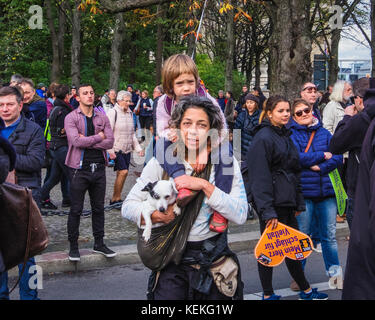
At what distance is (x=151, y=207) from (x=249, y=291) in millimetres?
3169

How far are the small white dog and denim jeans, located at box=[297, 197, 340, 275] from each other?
2.93 metres

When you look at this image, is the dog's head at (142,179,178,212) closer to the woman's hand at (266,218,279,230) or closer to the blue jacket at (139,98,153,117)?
the woman's hand at (266,218,279,230)

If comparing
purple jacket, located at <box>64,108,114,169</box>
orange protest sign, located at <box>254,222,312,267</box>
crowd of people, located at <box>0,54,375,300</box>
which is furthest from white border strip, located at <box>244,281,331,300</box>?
purple jacket, located at <box>64,108,114,169</box>

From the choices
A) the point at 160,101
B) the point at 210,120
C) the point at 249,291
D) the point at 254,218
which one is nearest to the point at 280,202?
the point at 249,291

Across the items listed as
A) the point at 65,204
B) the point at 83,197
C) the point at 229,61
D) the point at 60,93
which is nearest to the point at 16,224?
the point at 83,197

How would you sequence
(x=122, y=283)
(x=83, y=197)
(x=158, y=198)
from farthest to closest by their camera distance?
(x=83, y=197) → (x=122, y=283) → (x=158, y=198)

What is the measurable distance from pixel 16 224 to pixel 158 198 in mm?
839

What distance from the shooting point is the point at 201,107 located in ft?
11.7

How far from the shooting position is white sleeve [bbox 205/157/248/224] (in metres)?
3.39

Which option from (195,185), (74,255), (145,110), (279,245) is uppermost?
Answer: (145,110)

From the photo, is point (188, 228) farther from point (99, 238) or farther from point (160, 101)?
point (99, 238)

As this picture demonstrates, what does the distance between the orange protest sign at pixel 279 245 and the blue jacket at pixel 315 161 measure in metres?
0.72

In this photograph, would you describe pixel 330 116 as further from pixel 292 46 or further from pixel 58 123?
pixel 58 123
